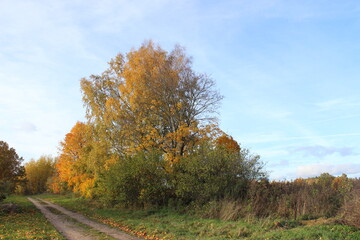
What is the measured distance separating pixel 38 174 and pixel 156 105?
63.9 meters

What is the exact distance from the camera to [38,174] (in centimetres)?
7594

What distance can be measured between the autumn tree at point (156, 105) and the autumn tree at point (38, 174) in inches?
2194

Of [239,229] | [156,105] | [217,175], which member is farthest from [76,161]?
[239,229]

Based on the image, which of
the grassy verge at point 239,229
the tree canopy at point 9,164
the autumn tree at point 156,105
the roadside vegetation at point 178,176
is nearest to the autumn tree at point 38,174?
the tree canopy at point 9,164

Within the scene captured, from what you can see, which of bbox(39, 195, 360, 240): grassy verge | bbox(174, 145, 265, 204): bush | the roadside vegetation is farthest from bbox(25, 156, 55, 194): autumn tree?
bbox(39, 195, 360, 240): grassy verge

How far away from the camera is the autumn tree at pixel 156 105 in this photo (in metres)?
23.8

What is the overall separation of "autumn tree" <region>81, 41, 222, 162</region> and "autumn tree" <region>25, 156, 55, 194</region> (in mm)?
55725

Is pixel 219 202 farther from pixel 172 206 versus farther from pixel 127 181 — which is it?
pixel 127 181

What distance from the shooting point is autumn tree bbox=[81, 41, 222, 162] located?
2384 cm

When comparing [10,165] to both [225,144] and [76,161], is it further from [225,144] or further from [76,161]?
[225,144]

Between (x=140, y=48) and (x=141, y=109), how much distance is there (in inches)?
234

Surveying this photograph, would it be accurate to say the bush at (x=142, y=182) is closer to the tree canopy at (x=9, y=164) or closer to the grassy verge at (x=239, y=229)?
the grassy verge at (x=239, y=229)

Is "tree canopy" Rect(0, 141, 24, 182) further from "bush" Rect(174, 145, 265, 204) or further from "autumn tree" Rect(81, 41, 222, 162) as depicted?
"bush" Rect(174, 145, 265, 204)

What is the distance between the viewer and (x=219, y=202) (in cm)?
1655
